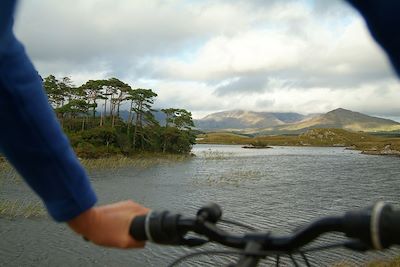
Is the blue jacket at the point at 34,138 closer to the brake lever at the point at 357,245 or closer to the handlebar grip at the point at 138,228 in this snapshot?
the handlebar grip at the point at 138,228

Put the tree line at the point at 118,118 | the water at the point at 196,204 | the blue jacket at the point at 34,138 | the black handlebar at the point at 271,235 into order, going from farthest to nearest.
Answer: the tree line at the point at 118,118, the water at the point at 196,204, the blue jacket at the point at 34,138, the black handlebar at the point at 271,235

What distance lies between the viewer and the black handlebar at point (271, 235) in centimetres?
80

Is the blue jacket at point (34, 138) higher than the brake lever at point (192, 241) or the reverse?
higher

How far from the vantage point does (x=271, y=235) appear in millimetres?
963

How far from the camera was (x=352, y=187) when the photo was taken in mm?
28391

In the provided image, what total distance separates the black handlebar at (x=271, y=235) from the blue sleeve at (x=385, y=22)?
1.00 feet

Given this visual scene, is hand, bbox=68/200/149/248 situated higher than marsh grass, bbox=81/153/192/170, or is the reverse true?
hand, bbox=68/200/149/248

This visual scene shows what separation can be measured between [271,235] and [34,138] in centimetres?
62

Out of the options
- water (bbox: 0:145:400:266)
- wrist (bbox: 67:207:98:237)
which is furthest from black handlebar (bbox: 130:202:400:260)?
water (bbox: 0:145:400:266)

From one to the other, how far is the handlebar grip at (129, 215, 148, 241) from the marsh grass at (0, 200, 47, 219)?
17518mm

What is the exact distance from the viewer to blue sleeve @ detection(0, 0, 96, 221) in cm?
A: 91

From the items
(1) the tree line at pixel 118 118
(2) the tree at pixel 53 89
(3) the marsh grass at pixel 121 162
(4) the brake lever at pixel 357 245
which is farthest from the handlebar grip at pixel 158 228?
(2) the tree at pixel 53 89

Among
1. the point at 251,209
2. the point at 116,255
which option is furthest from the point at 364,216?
the point at 251,209

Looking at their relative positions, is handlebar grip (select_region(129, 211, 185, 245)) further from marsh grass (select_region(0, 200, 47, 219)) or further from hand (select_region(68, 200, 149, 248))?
marsh grass (select_region(0, 200, 47, 219))
